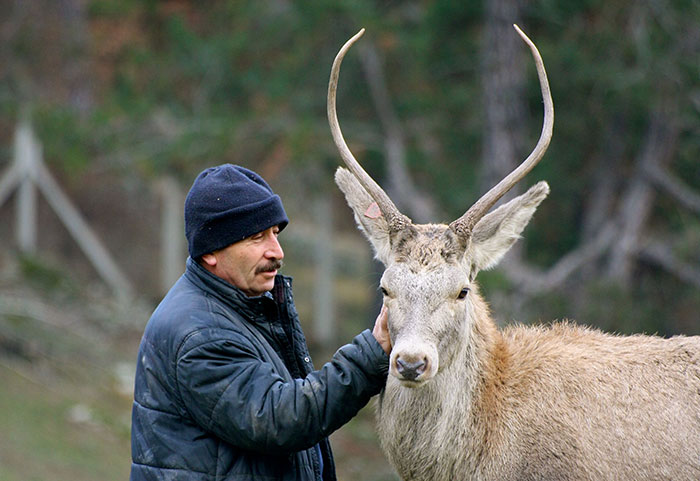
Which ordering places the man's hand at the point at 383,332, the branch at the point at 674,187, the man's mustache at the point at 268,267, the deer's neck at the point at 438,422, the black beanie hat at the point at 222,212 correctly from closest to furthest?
the black beanie hat at the point at 222,212
the man's mustache at the point at 268,267
the man's hand at the point at 383,332
the deer's neck at the point at 438,422
the branch at the point at 674,187

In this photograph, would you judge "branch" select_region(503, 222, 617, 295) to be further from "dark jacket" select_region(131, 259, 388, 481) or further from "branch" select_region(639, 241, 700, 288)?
"dark jacket" select_region(131, 259, 388, 481)

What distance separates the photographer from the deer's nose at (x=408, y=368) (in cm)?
426

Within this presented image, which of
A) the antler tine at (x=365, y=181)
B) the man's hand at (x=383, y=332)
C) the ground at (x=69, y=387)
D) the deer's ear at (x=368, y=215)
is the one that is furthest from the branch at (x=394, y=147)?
the man's hand at (x=383, y=332)

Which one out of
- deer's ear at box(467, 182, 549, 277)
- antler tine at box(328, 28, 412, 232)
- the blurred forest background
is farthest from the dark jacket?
the blurred forest background

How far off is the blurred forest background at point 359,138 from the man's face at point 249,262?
6.83 metres

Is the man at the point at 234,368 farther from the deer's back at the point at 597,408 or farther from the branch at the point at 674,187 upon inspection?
the branch at the point at 674,187

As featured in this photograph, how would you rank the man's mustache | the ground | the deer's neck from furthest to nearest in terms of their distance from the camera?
the ground, the deer's neck, the man's mustache

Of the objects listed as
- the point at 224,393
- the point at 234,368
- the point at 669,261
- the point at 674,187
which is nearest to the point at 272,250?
the point at 234,368

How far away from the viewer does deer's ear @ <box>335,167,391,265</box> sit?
518 centimetres

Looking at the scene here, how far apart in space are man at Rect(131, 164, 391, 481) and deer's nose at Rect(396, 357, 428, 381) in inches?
3.7

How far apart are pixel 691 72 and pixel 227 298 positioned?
947cm

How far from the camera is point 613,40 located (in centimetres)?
1295

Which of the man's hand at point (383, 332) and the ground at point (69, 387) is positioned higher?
the man's hand at point (383, 332)

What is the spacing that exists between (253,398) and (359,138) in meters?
10.8
